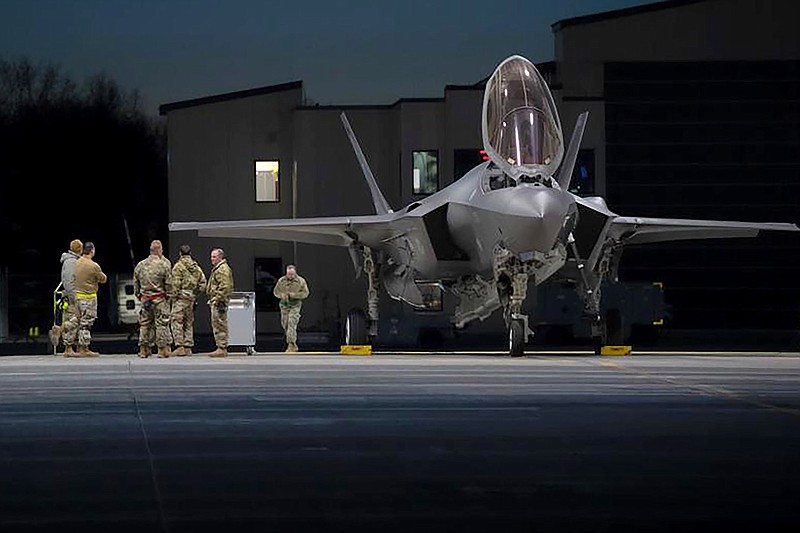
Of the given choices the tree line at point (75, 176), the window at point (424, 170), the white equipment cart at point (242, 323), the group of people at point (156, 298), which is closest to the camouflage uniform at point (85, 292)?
the group of people at point (156, 298)

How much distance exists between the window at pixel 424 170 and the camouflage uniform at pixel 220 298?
2101 cm

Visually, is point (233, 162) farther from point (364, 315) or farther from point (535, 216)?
point (535, 216)

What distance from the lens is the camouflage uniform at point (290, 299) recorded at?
2983 cm

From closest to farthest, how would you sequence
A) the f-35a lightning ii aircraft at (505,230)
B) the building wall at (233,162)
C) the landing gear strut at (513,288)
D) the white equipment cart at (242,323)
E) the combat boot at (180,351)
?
the f-35a lightning ii aircraft at (505,230) < the landing gear strut at (513,288) < the combat boot at (180,351) < the white equipment cart at (242,323) < the building wall at (233,162)

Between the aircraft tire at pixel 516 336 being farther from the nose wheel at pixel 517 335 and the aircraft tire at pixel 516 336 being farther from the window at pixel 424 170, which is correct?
the window at pixel 424 170

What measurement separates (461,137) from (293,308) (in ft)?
56.8

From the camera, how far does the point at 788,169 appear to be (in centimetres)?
4888

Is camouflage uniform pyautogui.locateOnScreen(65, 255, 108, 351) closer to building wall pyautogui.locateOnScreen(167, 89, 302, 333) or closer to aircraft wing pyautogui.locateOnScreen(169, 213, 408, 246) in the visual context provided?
aircraft wing pyautogui.locateOnScreen(169, 213, 408, 246)

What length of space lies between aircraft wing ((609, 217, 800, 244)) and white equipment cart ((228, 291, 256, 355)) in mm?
6397

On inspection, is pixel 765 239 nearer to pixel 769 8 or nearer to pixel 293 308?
pixel 769 8

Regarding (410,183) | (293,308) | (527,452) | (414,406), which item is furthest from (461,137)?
(527,452)

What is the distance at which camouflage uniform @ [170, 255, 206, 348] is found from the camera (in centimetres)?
2575

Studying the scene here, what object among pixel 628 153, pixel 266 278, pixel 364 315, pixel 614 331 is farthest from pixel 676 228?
pixel 266 278

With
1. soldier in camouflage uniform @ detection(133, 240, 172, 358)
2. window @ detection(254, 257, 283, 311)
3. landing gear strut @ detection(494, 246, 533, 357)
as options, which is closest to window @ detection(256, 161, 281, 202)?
window @ detection(254, 257, 283, 311)
